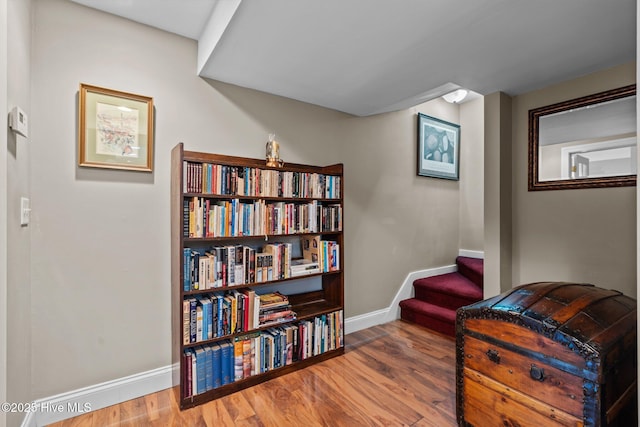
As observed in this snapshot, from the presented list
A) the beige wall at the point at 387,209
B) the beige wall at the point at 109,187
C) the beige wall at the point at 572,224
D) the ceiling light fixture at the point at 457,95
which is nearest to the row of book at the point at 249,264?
the beige wall at the point at 109,187

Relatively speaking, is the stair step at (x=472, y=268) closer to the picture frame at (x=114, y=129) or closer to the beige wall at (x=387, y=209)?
the beige wall at (x=387, y=209)

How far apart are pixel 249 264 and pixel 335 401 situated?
1063 mm

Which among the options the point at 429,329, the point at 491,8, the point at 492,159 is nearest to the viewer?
the point at 491,8

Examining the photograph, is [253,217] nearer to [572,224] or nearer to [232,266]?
[232,266]

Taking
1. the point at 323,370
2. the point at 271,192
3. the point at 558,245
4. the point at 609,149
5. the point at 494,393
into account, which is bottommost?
the point at 323,370

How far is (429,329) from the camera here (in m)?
3.03

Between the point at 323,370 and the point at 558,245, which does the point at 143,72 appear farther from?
the point at 558,245

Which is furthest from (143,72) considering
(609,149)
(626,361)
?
(609,149)

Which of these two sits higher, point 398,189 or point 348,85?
point 348,85

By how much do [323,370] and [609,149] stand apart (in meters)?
2.57

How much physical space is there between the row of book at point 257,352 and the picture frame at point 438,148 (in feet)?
6.96

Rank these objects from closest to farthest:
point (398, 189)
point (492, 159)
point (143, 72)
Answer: point (143, 72) → point (492, 159) → point (398, 189)

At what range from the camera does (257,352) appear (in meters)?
2.08

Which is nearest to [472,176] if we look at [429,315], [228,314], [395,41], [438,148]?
[438,148]
